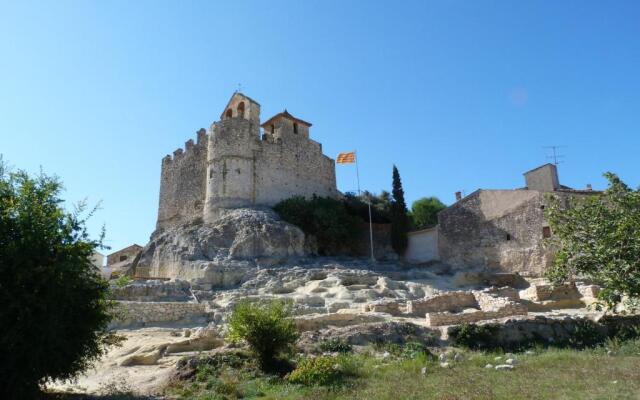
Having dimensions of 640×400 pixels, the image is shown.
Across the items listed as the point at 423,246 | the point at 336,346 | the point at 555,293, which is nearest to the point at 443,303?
the point at 555,293

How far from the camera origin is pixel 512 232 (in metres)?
32.4

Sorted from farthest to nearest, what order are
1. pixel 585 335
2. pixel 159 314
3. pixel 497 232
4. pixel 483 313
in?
pixel 497 232 → pixel 159 314 → pixel 483 313 → pixel 585 335

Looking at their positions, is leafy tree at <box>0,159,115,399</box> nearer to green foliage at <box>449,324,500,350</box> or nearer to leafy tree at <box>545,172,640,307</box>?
green foliage at <box>449,324,500,350</box>

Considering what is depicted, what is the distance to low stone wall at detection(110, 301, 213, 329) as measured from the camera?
1903 cm

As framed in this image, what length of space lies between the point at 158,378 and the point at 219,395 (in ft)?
8.13

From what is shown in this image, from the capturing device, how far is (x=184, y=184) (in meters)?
40.6

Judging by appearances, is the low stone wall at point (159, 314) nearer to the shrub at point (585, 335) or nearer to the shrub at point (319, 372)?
the shrub at point (319, 372)

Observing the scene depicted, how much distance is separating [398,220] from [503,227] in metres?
8.39

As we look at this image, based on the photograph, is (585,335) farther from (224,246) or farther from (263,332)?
(224,246)

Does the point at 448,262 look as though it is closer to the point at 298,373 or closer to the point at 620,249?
the point at 620,249

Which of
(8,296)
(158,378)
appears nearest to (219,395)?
(158,378)

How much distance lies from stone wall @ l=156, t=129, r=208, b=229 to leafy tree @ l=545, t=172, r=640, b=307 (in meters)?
28.5

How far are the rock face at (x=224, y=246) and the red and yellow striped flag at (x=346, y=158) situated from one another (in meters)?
9.25

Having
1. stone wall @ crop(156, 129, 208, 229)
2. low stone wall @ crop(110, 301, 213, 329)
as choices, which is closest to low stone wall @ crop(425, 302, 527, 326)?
low stone wall @ crop(110, 301, 213, 329)
